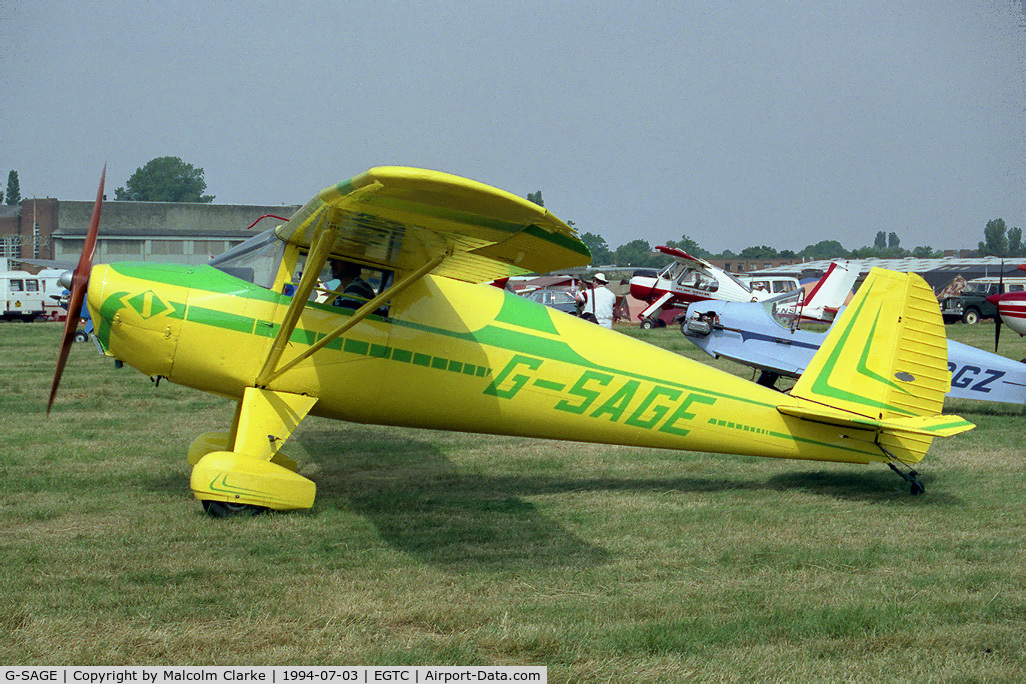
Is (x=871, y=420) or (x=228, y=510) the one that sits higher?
(x=871, y=420)

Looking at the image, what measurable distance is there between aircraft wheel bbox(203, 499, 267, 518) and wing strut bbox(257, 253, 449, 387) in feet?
2.96

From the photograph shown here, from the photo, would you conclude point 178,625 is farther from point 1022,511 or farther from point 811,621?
point 1022,511

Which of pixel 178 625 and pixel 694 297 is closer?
pixel 178 625

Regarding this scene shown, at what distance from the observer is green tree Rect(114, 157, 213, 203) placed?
117 m

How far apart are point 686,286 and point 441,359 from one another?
24333 millimetres

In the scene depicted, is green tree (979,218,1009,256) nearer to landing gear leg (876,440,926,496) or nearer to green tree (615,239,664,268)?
green tree (615,239,664,268)

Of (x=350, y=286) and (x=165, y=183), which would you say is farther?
(x=165, y=183)

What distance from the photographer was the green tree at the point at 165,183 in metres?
117

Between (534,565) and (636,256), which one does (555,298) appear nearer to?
(534,565)

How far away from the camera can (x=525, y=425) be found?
6902 millimetres

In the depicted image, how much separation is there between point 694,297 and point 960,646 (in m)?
25.9

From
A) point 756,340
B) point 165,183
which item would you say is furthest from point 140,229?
point 165,183

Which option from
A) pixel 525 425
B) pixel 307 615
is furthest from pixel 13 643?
pixel 525 425

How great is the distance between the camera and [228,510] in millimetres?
6070
